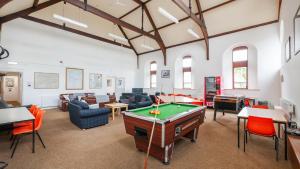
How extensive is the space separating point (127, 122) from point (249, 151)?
104 inches

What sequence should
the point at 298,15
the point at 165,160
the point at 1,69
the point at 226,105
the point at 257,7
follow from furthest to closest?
the point at 1,69
the point at 257,7
the point at 226,105
the point at 298,15
the point at 165,160

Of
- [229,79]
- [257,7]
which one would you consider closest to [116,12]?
[257,7]

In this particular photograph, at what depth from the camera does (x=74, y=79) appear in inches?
333

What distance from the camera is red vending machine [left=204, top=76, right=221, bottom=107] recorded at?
7.30 metres

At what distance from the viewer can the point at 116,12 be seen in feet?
26.0

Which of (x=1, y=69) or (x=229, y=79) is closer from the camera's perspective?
(x=1, y=69)

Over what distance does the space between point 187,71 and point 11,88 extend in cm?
1024

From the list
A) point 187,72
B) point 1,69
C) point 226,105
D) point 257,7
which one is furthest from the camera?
point 187,72

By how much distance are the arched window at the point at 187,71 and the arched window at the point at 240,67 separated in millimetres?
2607

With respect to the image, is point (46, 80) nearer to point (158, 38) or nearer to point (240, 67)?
point (158, 38)

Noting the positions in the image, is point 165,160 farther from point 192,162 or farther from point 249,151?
point 249,151

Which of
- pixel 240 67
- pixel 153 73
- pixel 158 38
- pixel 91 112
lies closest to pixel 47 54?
pixel 91 112

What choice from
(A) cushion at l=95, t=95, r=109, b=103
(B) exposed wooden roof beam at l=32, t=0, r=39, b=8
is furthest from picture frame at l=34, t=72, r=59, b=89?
(B) exposed wooden roof beam at l=32, t=0, r=39, b=8

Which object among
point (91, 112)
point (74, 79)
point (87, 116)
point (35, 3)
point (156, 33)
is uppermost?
point (35, 3)
